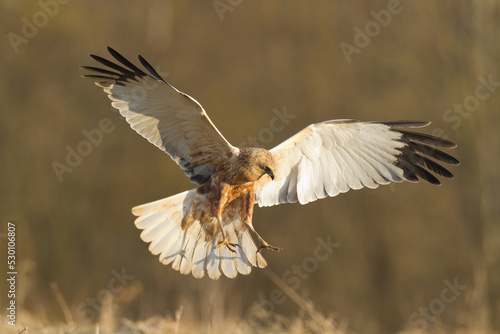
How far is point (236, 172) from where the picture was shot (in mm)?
5578

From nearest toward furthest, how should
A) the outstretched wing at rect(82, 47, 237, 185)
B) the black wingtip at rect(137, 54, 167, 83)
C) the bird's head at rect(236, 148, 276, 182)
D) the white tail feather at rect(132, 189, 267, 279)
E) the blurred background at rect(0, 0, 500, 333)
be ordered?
the black wingtip at rect(137, 54, 167, 83) < the outstretched wing at rect(82, 47, 237, 185) < the bird's head at rect(236, 148, 276, 182) < the white tail feather at rect(132, 189, 267, 279) < the blurred background at rect(0, 0, 500, 333)

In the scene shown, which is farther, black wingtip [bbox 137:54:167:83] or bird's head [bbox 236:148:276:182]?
bird's head [bbox 236:148:276:182]

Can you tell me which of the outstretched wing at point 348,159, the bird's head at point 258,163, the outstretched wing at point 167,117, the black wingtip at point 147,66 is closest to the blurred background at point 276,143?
the outstretched wing at point 348,159

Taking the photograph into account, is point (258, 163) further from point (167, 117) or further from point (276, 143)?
point (276, 143)

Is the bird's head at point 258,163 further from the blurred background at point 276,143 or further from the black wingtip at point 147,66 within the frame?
the blurred background at point 276,143

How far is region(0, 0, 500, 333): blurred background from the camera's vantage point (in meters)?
13.7

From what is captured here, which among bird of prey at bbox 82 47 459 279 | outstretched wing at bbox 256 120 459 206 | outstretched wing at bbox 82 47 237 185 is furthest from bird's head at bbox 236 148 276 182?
outstretched wing at bbox 256 120 459 206

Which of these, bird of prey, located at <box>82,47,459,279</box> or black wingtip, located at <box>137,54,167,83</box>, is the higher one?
black wingtip, located at <box>137,54,167,83</box>

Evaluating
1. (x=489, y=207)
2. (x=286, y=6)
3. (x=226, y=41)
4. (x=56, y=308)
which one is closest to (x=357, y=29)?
(x=286, y=6)

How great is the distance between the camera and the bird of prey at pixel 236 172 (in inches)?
221

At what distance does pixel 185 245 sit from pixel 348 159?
1672mm

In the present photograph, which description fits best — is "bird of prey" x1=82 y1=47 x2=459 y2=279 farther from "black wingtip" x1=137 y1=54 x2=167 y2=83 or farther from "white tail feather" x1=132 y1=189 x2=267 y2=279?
"black wingtip" x1=137 y1=54 x2=167 y2=83

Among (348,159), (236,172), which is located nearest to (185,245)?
(236,172)

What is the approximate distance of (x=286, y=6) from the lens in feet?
56.0
